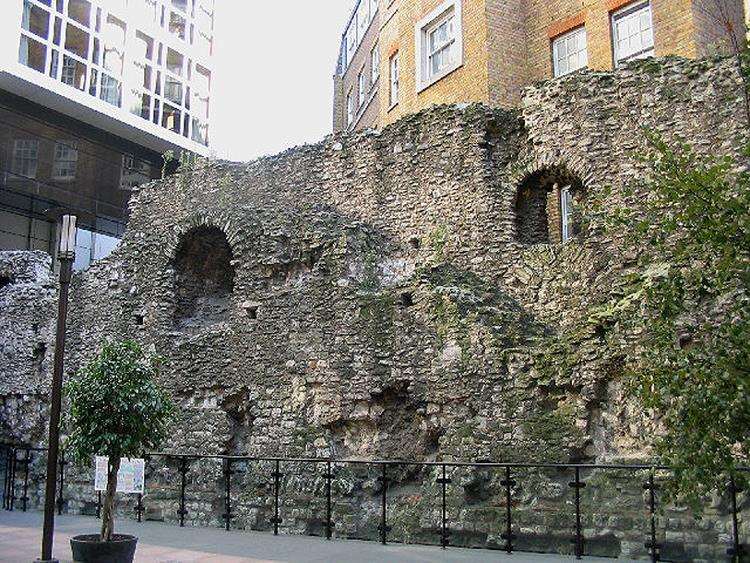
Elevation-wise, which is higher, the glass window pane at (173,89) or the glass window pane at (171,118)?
the glass window pane at (173,89)

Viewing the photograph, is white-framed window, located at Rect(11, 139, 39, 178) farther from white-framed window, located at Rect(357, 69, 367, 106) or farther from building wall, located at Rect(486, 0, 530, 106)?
building wall, located at Rect(486, 0, 530, 106)

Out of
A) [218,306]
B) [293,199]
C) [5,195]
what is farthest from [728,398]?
[5,195]

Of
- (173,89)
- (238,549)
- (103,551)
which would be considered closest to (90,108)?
(173,89)

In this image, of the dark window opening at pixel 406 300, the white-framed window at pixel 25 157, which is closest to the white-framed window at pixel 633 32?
the dark window opening at pixel 406 300

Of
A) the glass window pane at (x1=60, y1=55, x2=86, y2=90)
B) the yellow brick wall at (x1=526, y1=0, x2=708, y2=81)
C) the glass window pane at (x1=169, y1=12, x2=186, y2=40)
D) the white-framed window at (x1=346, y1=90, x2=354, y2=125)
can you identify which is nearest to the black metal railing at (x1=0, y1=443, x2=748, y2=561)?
the yellow brick wall at (x1=526, y1=0, x2=708, y2=81)

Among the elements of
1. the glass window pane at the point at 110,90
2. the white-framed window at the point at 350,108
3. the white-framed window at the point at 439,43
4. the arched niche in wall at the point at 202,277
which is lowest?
the arched niche in wall at the point at 202,277

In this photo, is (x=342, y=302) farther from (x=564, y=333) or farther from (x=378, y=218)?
(x=564, y=333)

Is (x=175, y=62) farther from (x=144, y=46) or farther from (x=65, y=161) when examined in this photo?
(x=65, y=161)

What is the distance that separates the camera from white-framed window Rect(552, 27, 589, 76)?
17031 mm

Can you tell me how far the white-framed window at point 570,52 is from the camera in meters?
17.0

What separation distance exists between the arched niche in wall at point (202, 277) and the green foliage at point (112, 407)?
6788mm

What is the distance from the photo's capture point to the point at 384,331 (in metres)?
12.7

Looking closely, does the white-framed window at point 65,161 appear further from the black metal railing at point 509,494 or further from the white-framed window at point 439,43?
the black metal railing at point 509,494

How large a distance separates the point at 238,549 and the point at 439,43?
13587 mm
